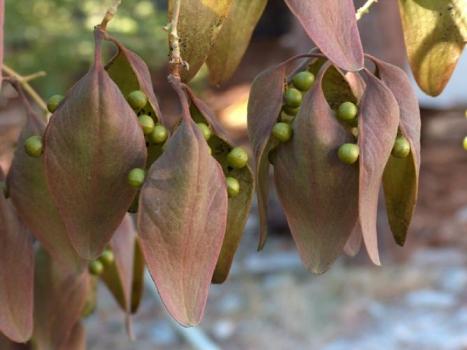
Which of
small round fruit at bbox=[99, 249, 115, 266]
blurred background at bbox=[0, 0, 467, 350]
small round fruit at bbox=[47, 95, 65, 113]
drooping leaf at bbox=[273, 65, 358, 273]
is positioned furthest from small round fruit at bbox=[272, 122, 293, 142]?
blurred background at bbox=[0, 0, 467, 350]

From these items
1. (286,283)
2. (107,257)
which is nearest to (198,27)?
(107,257)

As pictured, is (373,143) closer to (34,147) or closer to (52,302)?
(34,147)

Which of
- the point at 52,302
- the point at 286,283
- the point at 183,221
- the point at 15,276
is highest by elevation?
the point at 183,221

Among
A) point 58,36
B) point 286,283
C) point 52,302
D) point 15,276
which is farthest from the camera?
point 286,283

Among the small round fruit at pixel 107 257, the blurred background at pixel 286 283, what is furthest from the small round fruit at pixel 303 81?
the blurred background at pixel 286 283

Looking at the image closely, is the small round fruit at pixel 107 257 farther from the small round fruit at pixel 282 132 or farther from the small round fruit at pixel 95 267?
the small round fruit at pixel 282 132

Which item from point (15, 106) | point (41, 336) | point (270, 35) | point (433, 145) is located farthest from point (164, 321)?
point (270, 35)

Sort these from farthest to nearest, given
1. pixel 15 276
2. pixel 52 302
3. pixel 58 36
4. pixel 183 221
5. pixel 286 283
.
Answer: pixel 286 283 < pixel 58 36 < pixel 52 302 < pixel 15 276 < pixel 183 221

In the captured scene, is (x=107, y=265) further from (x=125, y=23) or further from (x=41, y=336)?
(x=125, y=23)
